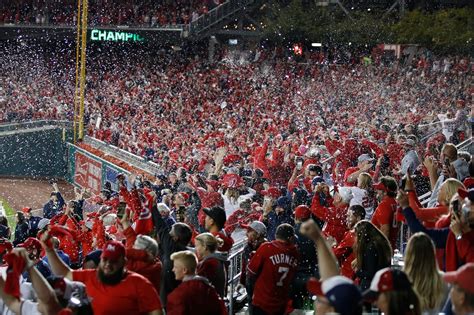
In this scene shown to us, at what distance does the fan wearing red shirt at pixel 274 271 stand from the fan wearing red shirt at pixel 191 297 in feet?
4.44

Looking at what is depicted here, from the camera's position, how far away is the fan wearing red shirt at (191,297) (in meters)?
5.52

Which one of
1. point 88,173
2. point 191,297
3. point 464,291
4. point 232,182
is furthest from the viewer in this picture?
point 88,173

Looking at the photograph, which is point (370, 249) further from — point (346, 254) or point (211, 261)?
point (211, 261)

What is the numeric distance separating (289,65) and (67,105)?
25.9 ft

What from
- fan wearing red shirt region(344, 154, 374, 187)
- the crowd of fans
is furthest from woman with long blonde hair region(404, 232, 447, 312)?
the crowd of fans

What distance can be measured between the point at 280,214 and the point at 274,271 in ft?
6.80

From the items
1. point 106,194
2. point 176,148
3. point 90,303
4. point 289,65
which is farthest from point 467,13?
point 90,303

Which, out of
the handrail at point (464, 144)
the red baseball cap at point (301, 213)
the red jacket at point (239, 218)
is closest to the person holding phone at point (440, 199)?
A: the red baseball cap at point (301, 213)

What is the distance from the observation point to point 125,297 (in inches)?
209

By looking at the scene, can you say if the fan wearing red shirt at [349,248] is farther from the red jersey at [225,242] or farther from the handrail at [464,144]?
the handrail at [464,144]

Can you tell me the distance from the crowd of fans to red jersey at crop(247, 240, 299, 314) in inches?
1108

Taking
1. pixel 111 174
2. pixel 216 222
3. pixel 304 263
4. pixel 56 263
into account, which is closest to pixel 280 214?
pixel 304 263

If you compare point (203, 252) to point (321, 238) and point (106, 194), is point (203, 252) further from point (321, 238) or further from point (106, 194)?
point (106, 194)

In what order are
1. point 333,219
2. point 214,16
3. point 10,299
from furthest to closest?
point 214,16
point 333,219
point 10,299
